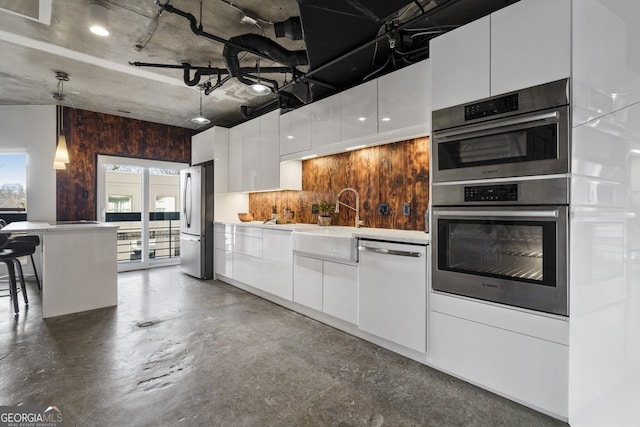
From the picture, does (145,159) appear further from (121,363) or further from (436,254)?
(436,254)

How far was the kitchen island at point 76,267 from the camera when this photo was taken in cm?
340

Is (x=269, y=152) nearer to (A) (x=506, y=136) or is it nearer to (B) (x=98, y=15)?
(B) (x=98, y=15)

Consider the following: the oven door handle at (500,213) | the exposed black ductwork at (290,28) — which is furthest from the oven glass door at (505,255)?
the exposed black ductwork at (290,28)

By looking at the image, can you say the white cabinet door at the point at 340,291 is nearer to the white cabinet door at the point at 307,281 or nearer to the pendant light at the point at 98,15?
the white cabinet door at the point at 307,281

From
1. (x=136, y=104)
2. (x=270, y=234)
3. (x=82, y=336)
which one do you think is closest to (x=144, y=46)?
(x=136, y=104)

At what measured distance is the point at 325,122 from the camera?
137 inches

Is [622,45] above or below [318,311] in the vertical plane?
above

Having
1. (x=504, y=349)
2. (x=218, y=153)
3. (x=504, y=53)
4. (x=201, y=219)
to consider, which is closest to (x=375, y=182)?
(x=504, y=53)

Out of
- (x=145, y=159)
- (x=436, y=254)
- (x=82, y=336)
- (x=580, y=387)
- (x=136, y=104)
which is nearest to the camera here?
(x=580, y=387)

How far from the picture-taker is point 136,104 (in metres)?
5.01

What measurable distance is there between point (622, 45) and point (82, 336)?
4.08 metres

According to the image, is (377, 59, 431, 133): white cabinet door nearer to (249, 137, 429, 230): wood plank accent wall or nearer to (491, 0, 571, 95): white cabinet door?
(249, 137, 429, 230): wood plank accent wall

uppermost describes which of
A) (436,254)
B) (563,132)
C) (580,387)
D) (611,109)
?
(563,132)

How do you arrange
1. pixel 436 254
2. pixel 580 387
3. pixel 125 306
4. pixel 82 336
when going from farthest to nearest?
pixel 125 306, pixel 82 336, pixel 436 254, pixel 580 387
